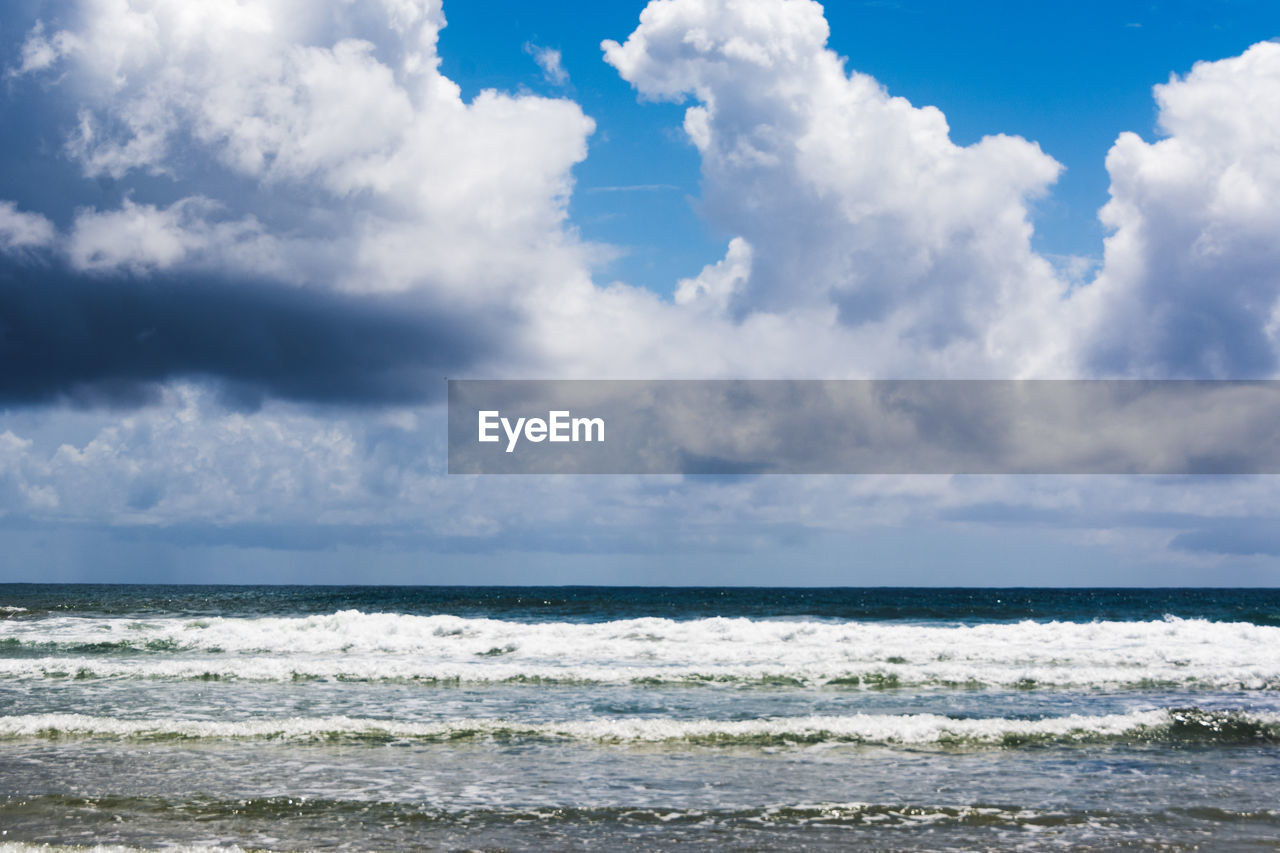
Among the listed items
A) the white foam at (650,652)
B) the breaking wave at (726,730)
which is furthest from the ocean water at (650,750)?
the white foam at (650,652)

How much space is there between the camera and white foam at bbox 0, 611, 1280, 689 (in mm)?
21078

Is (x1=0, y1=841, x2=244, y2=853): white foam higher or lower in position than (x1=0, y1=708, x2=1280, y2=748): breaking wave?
higher

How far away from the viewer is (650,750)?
13469 millimetres

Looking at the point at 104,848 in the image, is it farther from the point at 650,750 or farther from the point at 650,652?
the point at 650,652

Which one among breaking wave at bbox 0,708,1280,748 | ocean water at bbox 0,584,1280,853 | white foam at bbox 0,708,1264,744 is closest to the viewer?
ocean water at bbox 0,584,1280,853

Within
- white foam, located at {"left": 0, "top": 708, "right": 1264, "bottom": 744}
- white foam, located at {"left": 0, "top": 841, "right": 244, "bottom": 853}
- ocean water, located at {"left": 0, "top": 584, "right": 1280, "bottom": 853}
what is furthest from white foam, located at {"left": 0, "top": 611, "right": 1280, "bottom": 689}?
white foam, located at {"left": 0, "top": 841, "right": 244, "bottom": 853}

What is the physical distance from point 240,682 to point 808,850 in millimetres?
16135

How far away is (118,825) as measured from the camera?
9.55 meters

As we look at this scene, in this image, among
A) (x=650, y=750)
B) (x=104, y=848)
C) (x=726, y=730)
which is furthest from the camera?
(x=726, y=730)

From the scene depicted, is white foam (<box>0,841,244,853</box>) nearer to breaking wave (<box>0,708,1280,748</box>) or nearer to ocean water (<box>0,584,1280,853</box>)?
ocean water (<box>0,584,1280,853</box>)

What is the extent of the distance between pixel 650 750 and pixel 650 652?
42.9 feet

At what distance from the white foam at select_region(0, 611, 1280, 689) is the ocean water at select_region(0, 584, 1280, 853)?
0.62 feet

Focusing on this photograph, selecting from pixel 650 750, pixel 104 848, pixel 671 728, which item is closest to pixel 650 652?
pixel 671 728

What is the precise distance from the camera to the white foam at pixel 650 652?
2108 cm
